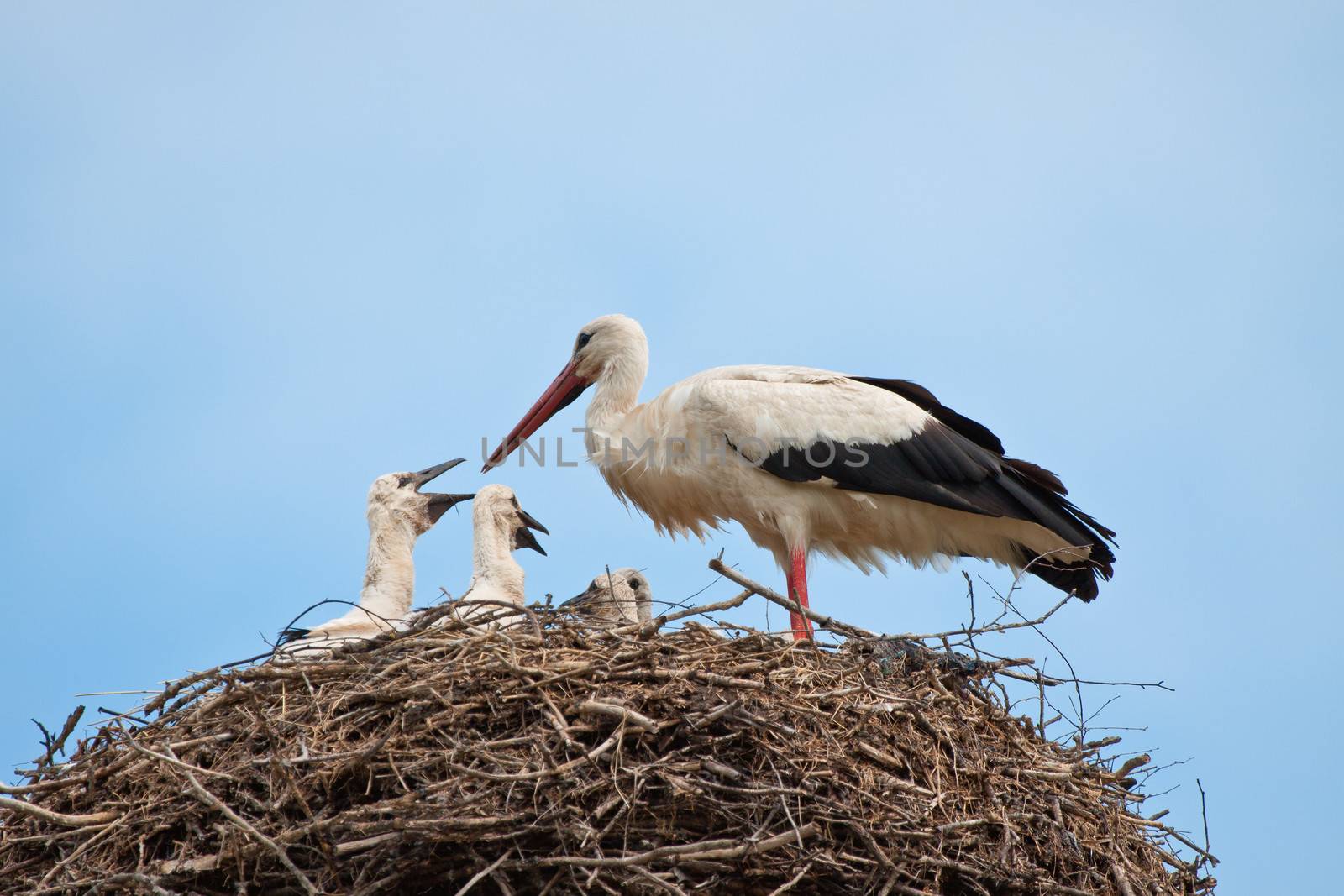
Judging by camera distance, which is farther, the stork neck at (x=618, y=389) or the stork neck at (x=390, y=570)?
the stork neck at (x=618, y=389)

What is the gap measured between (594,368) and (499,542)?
94cm

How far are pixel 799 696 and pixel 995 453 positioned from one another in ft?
7.90

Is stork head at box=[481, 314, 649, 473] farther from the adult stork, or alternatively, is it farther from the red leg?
the red leg

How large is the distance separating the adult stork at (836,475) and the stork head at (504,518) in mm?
489

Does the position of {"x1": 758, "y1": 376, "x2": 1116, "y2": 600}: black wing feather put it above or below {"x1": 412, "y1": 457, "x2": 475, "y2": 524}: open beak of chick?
below

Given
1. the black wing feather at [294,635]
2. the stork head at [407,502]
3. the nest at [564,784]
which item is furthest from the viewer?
the stork head at [407,502]

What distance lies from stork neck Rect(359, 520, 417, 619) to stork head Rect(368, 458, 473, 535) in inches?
1.3

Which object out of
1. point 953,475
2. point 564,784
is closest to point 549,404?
point 953,475

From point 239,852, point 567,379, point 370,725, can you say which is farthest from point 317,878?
point 567,379

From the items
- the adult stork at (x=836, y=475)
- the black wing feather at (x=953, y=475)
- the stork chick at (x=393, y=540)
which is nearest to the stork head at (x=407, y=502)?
the stork chick at (x=393, y=540)

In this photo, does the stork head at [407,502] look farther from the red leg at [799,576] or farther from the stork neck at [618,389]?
the red leg at [799,576]

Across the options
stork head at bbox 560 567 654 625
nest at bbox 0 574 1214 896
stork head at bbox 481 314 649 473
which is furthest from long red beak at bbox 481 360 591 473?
nest at bbox 0 574 1214 896

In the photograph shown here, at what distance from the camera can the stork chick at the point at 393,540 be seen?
249 inches

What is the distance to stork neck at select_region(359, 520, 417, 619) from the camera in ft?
21.7
